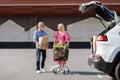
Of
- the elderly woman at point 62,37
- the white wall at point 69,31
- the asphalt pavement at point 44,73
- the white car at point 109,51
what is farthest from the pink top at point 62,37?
the white wall at point 69,31

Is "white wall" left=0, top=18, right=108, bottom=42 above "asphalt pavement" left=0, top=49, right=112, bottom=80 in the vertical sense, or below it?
above

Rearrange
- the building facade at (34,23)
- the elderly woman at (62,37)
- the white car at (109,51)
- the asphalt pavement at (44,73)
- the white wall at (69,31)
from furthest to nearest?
1. the white wall at (69,31)
2. the building facade at (34,23)
3. the elderly woman at (62,37)
4. the asphalt pavement at (44,73)
5. the white car at (109,51)

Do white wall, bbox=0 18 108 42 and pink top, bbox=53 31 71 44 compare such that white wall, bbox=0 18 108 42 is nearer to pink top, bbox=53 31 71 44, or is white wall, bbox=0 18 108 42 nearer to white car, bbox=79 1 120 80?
pink top, bbox=53 31 71 44

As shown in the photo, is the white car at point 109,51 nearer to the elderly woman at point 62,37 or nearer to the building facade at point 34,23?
the elderly woman at point 62,37

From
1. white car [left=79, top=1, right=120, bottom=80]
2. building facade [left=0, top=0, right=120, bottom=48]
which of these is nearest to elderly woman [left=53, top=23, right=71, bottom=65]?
white car [left=79, top=1, right=120, bottom=80]

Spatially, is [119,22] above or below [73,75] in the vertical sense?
above

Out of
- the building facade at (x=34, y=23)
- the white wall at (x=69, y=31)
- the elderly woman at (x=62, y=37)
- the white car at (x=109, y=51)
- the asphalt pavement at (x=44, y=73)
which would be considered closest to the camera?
the white car at (x=109, y=51)

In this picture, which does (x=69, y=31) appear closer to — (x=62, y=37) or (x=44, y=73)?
(x=62, y=37)

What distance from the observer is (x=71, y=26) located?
26.1 metres

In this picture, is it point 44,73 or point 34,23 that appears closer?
point 44,73

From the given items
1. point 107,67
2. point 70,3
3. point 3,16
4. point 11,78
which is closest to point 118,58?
point 107,67

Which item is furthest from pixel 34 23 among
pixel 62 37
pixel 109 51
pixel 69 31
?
pixel 109 51

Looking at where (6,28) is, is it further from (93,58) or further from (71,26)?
(93,58)

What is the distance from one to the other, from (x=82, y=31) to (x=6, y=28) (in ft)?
17.2
